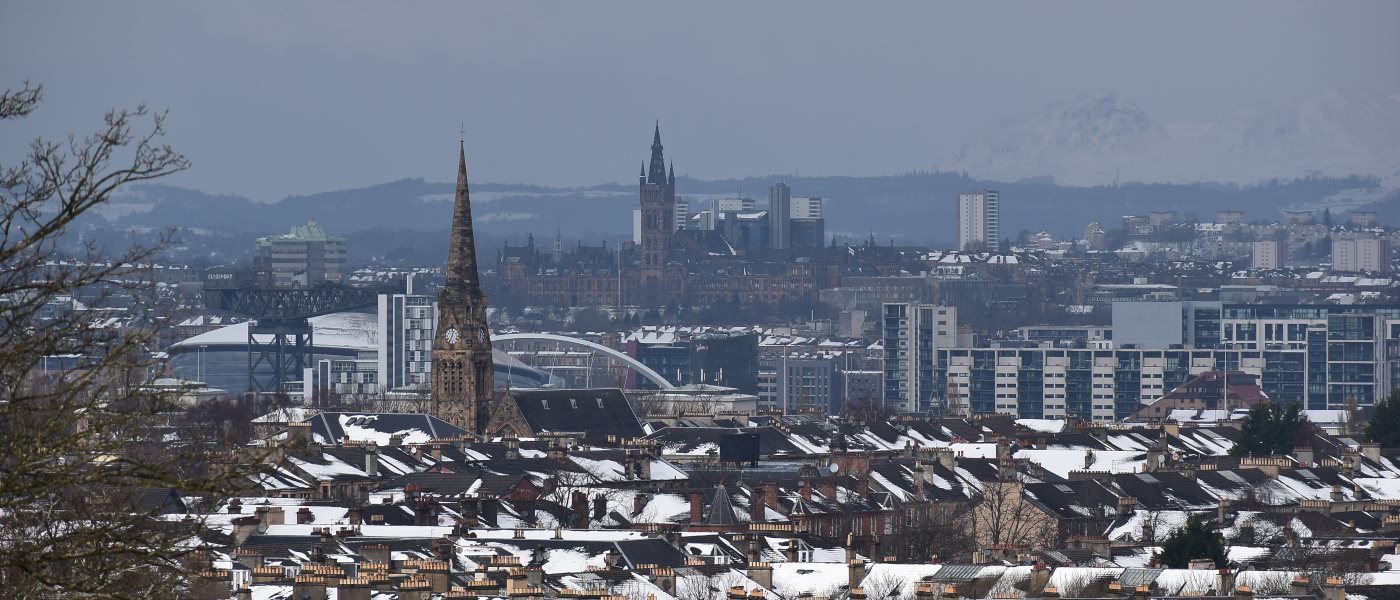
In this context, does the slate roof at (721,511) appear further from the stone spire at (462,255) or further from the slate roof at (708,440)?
the stone spire at (462,255)

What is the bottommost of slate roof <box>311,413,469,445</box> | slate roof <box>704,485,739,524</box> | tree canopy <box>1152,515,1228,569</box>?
slate roof <box>311,413,469,445</box>

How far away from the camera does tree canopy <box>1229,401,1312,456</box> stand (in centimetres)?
10275

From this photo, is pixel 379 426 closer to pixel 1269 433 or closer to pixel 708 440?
pixel 708 440

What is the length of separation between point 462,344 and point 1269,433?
33.0m

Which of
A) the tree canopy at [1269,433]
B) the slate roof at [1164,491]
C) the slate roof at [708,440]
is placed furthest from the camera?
the slate roof at [708,440]

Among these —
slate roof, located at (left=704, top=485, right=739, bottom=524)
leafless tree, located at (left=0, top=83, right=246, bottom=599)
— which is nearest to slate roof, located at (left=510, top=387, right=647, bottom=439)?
slate roof, located at (left=704, top=485, right=739, bottom=524)

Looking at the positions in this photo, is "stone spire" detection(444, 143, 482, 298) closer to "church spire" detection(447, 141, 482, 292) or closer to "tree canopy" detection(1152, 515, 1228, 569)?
"church spire" detection(447, 141, 482, 292)

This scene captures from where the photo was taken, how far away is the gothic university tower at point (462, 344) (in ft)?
400

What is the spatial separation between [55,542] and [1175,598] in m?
28.3

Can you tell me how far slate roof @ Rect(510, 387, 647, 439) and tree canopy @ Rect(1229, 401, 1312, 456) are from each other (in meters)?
20.3

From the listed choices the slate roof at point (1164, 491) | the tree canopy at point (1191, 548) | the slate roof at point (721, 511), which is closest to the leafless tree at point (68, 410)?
the tree canopy at point (1191, 548)

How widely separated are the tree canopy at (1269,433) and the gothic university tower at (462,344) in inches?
1017

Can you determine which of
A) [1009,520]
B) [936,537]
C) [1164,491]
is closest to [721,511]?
[936,537]

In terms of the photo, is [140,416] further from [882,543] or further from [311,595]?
[882,543]
